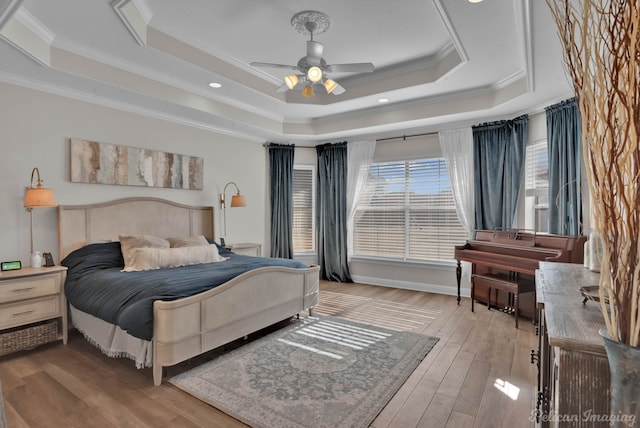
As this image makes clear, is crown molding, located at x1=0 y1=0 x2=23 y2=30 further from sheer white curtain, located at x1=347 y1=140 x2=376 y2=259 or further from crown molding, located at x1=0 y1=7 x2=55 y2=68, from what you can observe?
sheer white curtain, located at x1=347 y1=140 x2=376 y2=259

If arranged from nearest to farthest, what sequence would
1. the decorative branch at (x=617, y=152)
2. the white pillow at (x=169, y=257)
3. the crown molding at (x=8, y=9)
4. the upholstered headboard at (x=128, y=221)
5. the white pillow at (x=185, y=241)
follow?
the decorative branch at (x=617, y=152) → the crown molding at (x=8, y=9) → the white pillow at (x=169, y=257) → the upholstered headboard at (x=128, y=221) → the white pillow at (x=185, y=241)

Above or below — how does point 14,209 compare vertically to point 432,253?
above

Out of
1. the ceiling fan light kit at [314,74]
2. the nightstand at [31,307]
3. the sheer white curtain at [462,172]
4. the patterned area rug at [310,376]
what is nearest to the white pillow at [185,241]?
the nightstand at [31,307]

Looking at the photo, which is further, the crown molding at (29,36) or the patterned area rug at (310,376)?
the crown molding at (29,36)

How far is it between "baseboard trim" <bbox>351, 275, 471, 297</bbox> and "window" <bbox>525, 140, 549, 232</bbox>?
1298 millimetres

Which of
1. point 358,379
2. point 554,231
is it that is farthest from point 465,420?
point 554,231

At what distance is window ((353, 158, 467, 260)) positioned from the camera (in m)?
5.14

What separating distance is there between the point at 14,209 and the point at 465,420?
4119 millimetres

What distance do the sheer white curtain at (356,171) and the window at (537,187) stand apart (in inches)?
89.5

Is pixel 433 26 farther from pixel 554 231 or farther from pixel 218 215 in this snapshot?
pixel 218 215

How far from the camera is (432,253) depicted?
5.24 metres

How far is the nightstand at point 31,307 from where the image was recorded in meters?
2.77

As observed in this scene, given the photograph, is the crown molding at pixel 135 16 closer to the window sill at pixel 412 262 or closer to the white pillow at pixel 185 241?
the white pillow at pixel 185 241

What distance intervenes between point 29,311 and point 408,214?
4745mm
